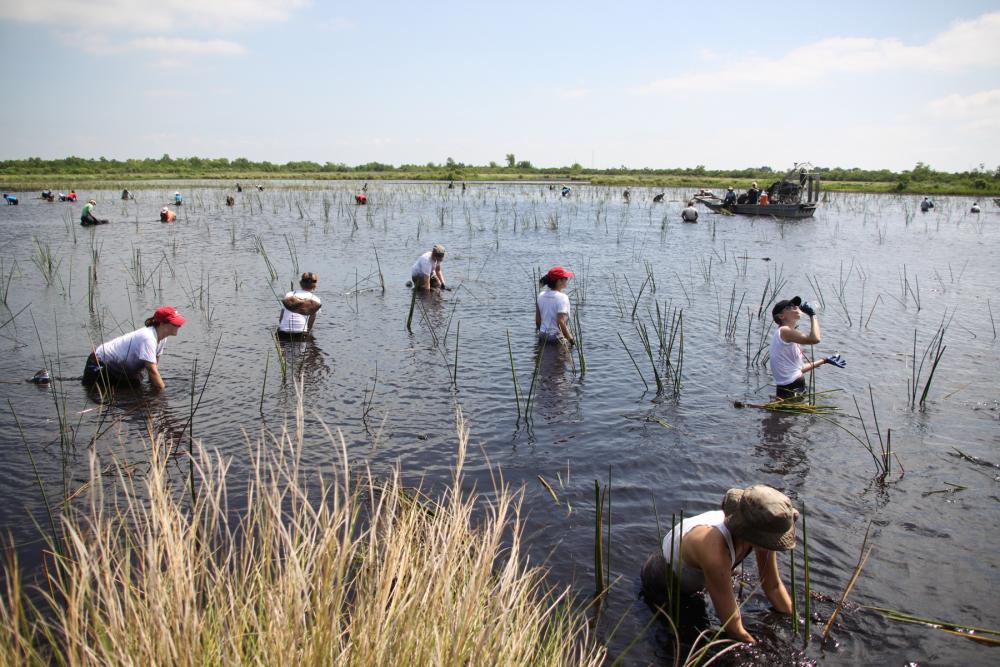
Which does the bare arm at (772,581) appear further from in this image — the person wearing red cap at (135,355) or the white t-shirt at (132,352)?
the white t-shirt at (132,352)

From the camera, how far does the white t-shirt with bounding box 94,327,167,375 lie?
25.0 ft

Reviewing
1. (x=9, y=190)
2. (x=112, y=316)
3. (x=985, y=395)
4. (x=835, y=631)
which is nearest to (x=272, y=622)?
(x=835, y=631)

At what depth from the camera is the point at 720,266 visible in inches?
733

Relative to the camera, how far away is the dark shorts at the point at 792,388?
7.88 m

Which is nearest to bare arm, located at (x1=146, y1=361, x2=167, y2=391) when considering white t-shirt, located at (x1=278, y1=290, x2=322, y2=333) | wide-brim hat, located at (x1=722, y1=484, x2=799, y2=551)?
white t-shirt, located at (x1=278, y1=290, x2=322, y2=333)

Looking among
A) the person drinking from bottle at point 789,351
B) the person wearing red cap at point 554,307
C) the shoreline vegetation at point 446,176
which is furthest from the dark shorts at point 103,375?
the shoreline vegetation at point 446,176

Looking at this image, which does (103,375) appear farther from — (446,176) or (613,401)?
(446,176)

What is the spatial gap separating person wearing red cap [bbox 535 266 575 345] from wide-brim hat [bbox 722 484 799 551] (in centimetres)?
595

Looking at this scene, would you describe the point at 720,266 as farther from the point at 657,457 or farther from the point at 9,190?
the point at 9,190

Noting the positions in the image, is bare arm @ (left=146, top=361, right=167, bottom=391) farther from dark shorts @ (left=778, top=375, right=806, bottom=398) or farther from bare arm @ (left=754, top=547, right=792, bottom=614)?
dark shorts @ (left=778, top=375, right=806, bottom=398)

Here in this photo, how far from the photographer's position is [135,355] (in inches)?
305

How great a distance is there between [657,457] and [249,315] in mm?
8754

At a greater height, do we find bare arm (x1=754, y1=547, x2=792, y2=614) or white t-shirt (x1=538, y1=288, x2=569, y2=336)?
white t-shirt (x1=538, y1=288, x2=569, y2=336)

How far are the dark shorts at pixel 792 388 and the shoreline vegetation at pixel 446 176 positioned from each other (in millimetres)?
32450
